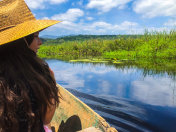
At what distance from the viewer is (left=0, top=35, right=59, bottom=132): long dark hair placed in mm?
870

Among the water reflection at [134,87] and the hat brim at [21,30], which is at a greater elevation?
the hat brim at [21,30]

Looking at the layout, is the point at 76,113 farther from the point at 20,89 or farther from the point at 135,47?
the point at 135,47

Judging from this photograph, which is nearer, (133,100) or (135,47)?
(133,100)

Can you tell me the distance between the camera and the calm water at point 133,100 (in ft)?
8.59

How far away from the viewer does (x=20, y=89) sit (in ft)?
2.87

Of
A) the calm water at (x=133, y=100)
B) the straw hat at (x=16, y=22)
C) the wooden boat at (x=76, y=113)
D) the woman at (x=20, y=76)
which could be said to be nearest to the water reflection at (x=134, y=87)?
the calm water at (x=133, y=100)

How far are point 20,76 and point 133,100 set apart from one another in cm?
308

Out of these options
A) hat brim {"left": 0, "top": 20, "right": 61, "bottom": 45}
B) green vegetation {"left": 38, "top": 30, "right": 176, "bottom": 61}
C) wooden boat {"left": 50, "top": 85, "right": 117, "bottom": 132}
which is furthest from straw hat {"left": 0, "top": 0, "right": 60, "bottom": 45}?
green vegetation {"left": 38, "top": 30, "right": 176, "bottom": 61}

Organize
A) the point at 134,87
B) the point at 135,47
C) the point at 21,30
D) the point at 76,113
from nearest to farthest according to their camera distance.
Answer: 1. the point at 21,30
2. the point at 76,113
3. the point at 134,87
4. the point at 135,47

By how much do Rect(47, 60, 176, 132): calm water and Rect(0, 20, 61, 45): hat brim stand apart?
199 cm

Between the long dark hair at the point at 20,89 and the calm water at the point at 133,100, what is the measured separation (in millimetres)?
1790

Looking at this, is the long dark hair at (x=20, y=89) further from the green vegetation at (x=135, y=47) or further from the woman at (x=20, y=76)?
the green vegetation at (x=135, y=47)

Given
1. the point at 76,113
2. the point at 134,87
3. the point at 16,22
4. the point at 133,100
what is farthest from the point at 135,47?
the point at 16,22

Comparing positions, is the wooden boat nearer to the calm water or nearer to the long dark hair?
the calm water
